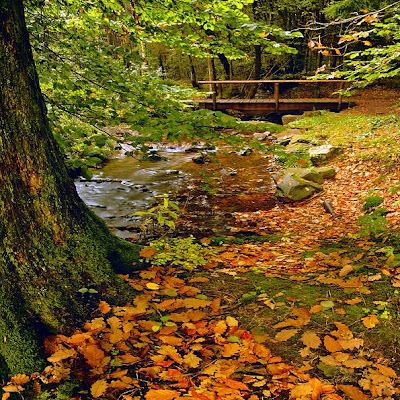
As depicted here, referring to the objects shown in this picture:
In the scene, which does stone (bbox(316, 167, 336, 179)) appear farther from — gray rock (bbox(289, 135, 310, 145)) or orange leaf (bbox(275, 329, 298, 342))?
orange leaf (bbox(275, 329, 298, 342))

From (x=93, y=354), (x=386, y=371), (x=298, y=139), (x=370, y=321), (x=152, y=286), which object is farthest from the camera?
(x=298, y=139)

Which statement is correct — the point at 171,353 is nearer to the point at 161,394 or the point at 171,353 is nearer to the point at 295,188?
the point at 161,394

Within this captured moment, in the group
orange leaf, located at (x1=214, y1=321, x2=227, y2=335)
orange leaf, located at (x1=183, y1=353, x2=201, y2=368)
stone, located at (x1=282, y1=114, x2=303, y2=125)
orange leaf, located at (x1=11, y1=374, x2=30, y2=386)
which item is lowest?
orange leaf, located at (x1=214, y1=321, x2=227, y2=335)

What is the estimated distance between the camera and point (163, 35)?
162 inches

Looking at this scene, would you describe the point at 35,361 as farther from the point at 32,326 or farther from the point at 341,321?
the point at 341,321

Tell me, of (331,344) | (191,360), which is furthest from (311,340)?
(191,360)

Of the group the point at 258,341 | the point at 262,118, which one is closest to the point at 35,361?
the point at 258,341

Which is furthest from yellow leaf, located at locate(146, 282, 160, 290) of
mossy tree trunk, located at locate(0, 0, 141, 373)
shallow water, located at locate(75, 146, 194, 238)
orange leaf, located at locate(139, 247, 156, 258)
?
shallow water, located at locate(75, 146, 194, 238)

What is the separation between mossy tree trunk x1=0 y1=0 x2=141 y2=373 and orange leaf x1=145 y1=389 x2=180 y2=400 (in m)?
0.73

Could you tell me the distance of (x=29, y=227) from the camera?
2213 mm

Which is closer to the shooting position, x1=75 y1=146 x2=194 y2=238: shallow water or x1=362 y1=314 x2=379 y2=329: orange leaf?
x1=362 y1=314 x2=379 y2=329: orange leaf

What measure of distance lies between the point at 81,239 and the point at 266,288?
1.69 meters

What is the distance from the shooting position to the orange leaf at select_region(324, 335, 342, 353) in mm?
2104

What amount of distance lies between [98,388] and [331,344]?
1464 millimetres
